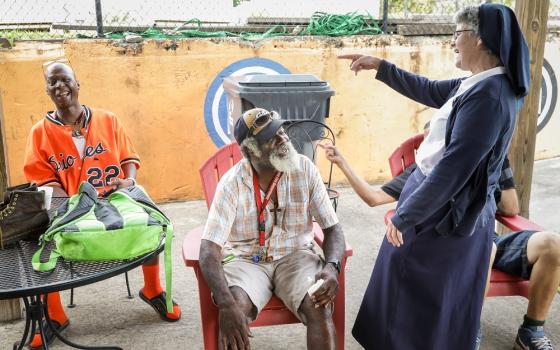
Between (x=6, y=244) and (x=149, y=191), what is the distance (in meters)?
2.90

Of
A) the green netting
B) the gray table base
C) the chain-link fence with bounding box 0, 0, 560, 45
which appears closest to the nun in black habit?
the gray table base

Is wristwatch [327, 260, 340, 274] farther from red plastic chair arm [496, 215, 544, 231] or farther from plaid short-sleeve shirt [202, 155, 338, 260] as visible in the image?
red plastic chair arm [496, 215, 544, 231]

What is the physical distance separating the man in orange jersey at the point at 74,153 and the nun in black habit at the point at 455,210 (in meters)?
1.35

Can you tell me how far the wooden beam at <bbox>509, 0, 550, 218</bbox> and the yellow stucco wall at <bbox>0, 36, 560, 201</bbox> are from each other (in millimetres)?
2315

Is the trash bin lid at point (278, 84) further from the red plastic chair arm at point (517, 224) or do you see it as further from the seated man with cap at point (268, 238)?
the red plastic chair arm at point (517, 224)

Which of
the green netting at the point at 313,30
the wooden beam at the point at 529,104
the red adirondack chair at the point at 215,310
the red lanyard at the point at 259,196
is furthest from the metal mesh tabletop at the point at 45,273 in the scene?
the green netting at the point at 313,30

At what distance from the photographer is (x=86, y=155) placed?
3168 millimetres

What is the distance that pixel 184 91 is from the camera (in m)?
5.13

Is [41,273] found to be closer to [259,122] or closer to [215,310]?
[215,310]

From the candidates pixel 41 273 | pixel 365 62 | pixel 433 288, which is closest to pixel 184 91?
pixel 365 62

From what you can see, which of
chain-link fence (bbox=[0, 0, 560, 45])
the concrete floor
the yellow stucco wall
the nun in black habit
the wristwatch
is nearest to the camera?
the nun in black habit

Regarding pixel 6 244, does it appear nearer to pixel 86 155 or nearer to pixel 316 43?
pixel 86 155

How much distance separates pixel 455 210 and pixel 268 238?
886 mm

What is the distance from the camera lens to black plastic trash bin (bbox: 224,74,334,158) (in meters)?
3.92
